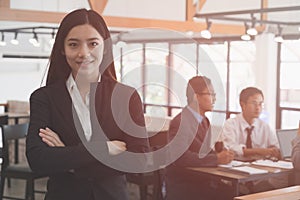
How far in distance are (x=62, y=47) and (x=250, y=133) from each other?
10.6 feet

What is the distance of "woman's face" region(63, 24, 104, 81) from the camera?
5.02 ft

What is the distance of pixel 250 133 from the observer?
4547mm

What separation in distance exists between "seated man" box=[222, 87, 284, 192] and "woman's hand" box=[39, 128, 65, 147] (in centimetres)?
302

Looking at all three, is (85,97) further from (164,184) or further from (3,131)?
(3,131)

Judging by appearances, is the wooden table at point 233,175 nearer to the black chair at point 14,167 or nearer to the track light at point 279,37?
the black chair at point 14,167

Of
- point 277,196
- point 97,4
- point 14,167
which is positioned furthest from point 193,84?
point 97,4

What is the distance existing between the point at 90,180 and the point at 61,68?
1.18ft

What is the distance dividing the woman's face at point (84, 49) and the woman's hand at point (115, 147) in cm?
21

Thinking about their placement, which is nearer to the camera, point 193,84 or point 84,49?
point 84,49

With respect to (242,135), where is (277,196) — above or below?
below

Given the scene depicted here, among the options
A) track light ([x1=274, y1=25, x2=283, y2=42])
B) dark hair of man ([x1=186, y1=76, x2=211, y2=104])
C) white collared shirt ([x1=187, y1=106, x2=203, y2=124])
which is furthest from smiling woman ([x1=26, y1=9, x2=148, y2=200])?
track light ([x1=274, y1=25, x2=283, y2=42])

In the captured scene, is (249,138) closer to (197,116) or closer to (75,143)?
(197,116)

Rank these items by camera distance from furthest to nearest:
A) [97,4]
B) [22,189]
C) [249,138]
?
[97,4] → [22,189] → [249,138]

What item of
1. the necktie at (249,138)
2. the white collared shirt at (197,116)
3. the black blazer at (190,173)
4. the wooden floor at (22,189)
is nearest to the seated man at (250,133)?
the necktie at (249,138)
